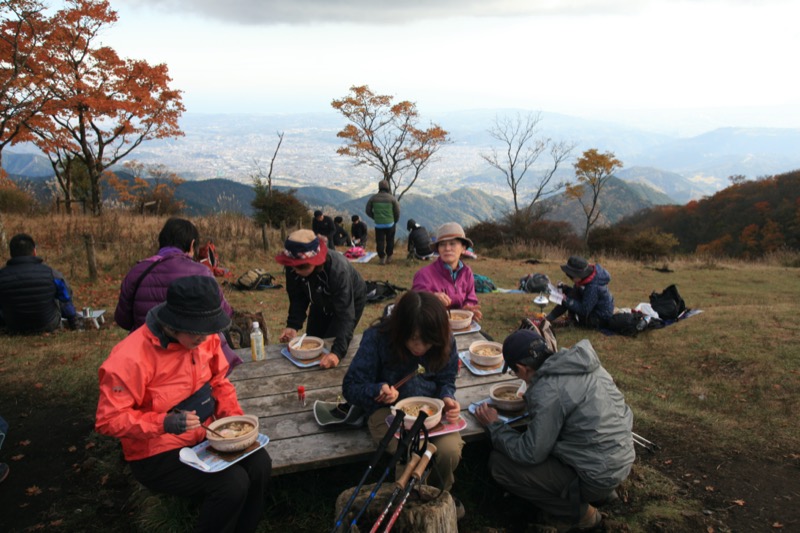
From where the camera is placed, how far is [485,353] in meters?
4.09

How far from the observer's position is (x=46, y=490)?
3.76 meters

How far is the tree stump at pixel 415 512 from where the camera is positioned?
2350 mm

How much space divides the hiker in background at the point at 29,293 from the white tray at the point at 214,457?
207 inches

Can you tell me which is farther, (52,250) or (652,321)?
(52,250)

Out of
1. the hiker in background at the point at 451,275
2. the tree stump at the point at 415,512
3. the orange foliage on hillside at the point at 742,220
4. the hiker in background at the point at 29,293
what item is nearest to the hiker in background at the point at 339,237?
the hiker in background at the point at 29,293

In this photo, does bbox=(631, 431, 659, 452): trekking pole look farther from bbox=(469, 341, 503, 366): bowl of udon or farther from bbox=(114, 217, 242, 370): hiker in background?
bbox=(114, 217, 242, 370): hiker in background

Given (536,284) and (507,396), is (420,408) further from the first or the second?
(536,284)

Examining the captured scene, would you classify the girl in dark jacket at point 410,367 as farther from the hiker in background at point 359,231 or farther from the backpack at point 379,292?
the hiker in background at point 359,231

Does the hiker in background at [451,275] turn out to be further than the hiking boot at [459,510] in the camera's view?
Yes

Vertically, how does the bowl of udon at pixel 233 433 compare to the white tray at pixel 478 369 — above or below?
above

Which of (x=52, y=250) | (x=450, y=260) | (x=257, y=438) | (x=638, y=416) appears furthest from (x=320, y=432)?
(x=52, y=250)

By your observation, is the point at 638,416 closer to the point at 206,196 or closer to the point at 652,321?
the point at 652,321

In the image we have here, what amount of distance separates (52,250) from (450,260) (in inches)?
446

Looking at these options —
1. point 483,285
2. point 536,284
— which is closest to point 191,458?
point 483,285
